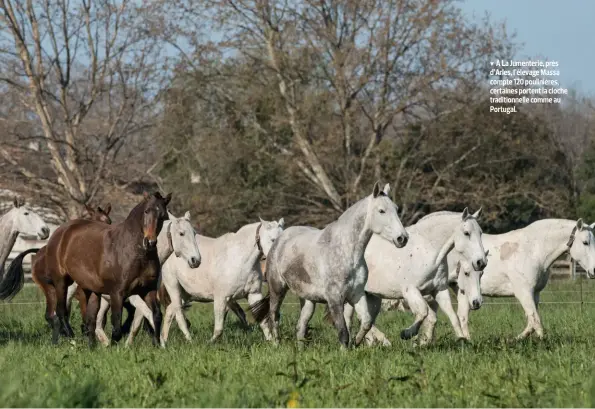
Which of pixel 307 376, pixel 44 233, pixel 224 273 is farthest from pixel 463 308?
pixel 307 376

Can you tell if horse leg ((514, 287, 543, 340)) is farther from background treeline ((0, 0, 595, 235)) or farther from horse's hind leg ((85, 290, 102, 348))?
background treeline ((0, 0, 595, 235))

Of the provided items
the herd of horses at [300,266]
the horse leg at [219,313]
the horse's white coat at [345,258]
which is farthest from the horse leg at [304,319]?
the horse leg at [219,313]

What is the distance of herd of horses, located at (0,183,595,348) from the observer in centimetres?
1100

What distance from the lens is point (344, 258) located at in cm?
1091

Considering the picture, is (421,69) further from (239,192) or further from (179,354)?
(179,354)

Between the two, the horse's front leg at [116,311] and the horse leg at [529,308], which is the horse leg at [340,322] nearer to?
the horse's front leg at [116,311]

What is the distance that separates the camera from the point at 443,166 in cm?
3375

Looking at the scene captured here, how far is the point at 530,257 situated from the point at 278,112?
18.7 meters

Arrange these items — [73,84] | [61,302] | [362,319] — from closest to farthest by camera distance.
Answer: [362,319], [61,302], [73,84]

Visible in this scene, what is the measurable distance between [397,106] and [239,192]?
20.7 feet

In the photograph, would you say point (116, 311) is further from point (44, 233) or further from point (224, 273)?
point (44, 233)

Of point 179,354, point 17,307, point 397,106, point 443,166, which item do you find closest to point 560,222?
point 179,354

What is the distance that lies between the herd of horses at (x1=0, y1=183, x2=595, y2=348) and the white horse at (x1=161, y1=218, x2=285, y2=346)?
0.05ft

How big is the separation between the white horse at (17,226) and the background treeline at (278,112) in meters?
15.1
